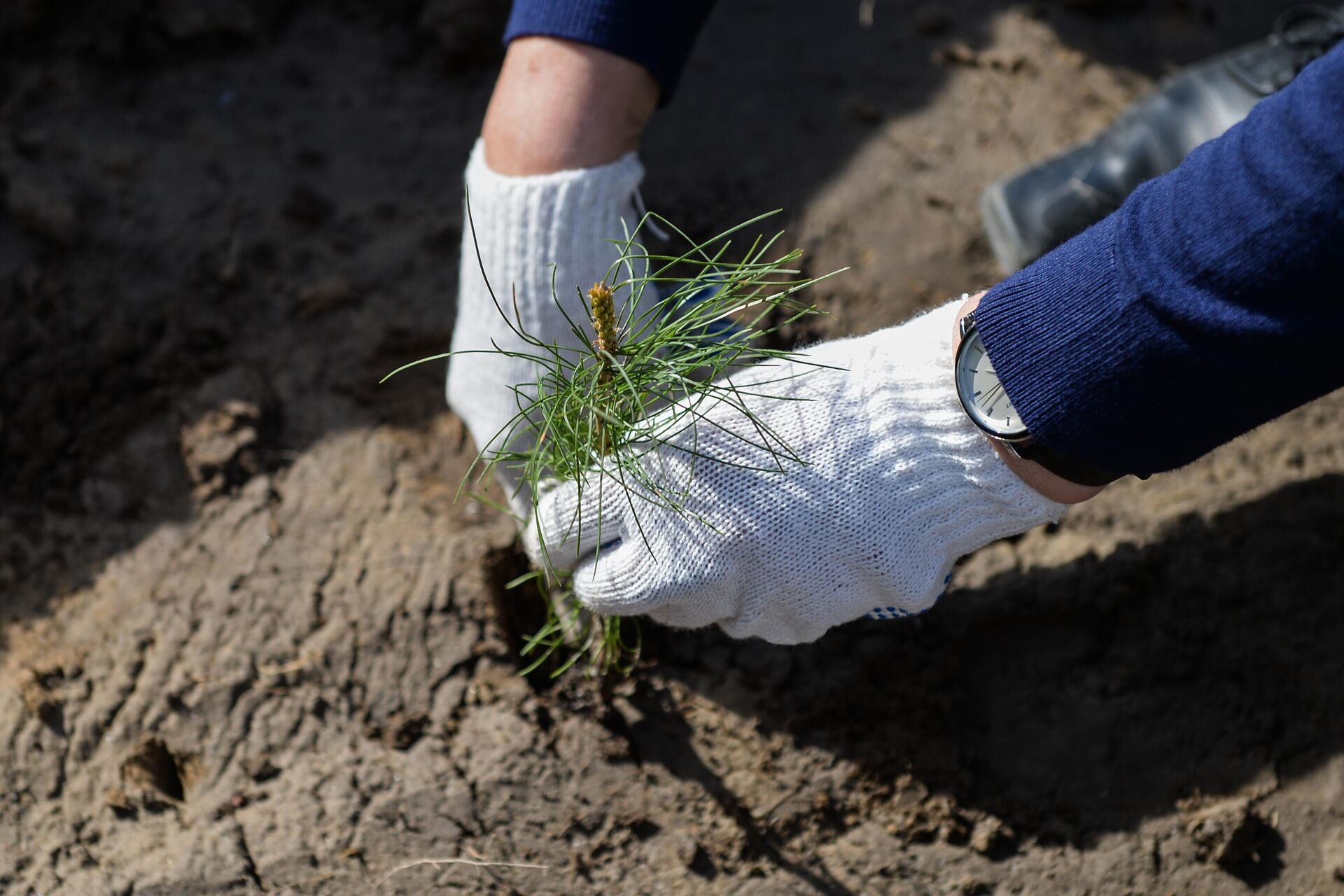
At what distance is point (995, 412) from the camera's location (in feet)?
3.97

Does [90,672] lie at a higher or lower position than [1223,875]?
higher

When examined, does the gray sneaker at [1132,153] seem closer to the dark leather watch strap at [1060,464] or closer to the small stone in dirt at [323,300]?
the dark leather watch strap at [1060,464]

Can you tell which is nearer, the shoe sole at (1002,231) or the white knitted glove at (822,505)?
the white knitted glove at (822,505)

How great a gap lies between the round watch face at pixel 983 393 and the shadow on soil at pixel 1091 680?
20.1 inches

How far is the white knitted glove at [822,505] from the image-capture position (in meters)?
1.24

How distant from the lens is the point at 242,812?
1476mm

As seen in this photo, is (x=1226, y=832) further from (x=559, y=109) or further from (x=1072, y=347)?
(x=559, y=109)

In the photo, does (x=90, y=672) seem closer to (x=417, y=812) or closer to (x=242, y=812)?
(x=242, y=812)

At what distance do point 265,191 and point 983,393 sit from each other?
5.30 ft

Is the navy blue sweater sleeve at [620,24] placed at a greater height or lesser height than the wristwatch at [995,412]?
greater

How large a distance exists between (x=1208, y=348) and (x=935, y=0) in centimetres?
180

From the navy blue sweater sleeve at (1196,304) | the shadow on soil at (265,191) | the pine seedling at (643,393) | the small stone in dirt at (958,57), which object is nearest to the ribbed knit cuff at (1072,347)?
the navy blue sweater sleeve at (1196,304)

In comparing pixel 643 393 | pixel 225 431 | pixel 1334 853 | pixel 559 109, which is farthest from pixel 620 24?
pixel 1334 853

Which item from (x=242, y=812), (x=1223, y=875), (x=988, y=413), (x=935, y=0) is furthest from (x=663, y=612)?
(x=935, y=0)
